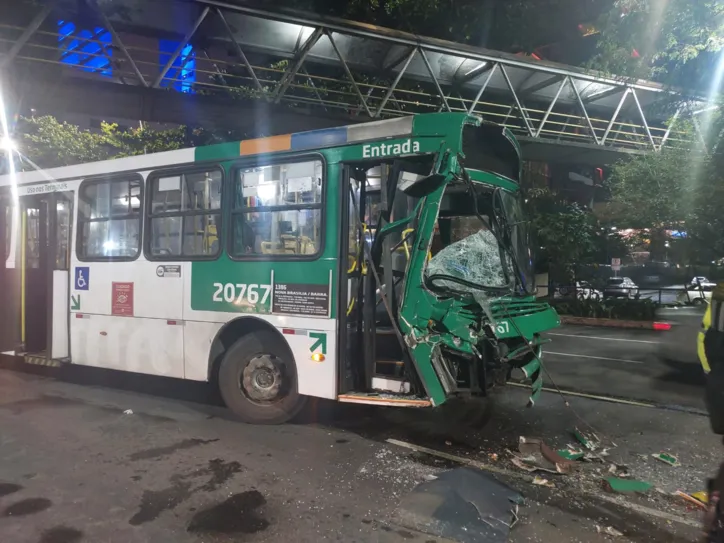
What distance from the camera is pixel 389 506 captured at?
393 centimetres

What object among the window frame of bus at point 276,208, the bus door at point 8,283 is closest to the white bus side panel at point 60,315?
the bus door at point 8,283

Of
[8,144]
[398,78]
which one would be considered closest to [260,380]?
[398,78]

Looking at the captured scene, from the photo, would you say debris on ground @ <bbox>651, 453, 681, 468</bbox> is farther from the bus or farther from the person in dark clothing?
the person in dark clothing

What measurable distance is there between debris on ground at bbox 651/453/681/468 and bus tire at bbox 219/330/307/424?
3.69 meters

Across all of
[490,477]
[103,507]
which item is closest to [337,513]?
[490,477]

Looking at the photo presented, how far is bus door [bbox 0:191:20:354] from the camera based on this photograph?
7852mm

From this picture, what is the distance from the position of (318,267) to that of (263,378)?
152 cm

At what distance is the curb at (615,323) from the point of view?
49.0 ft

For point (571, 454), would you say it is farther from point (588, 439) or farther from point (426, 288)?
point (426, 288)

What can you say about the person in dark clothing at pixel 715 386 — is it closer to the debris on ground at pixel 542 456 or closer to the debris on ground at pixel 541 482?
the debris on ground at pixel 541 482

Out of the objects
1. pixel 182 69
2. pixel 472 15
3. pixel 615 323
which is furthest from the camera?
pixel 472 15

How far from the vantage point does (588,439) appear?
5.48 metres

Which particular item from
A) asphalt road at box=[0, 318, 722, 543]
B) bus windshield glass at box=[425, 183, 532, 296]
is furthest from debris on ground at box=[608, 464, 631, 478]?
bus windshield glass at box=[425, 183, 532, 296]

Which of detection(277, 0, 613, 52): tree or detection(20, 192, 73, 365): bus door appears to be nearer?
detection(20, 192, 73, 365): bus door
